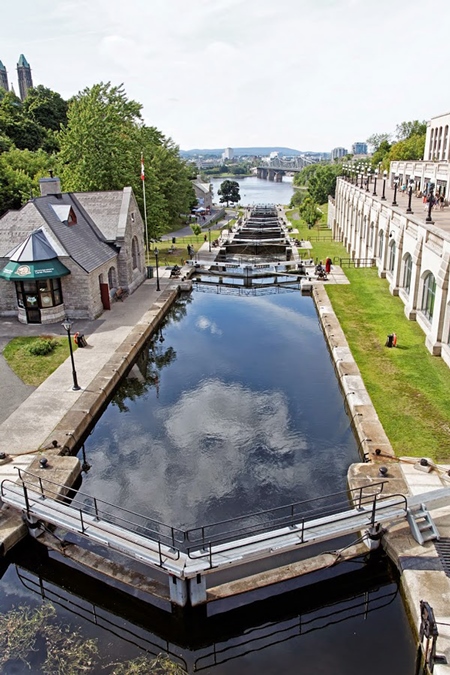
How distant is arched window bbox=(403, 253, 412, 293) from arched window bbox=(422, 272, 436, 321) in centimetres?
414

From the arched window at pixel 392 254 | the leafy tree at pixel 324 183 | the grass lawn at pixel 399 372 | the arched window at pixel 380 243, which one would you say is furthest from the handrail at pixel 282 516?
the leafy tree at pixel 324 183

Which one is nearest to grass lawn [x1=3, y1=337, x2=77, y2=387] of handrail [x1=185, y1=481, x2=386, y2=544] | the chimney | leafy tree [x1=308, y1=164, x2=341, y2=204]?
handrail [x1=185, y1=481, x2=386, y2=544]

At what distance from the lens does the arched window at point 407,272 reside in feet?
101

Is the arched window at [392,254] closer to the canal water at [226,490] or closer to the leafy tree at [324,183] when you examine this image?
the canal water at [226,490]

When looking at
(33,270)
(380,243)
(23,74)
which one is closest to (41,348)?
(33,270)

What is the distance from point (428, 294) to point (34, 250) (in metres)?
20.2

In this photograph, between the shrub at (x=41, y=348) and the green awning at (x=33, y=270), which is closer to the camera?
the shrub at (x=41, y=348)

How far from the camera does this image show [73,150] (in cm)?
3994

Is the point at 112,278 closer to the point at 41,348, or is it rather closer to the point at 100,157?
the point at 41,348

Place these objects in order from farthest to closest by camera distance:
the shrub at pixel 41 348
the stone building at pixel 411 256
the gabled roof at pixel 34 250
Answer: the gabled roof at pixel 34 250 < the shrub at pixel 41 348 < the stone building at pixel 411 256

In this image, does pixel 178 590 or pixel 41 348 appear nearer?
pixel 178 590

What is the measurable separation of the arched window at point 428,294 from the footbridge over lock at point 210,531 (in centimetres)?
1410

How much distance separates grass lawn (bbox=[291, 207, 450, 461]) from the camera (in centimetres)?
1619

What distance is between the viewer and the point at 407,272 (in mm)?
31312
